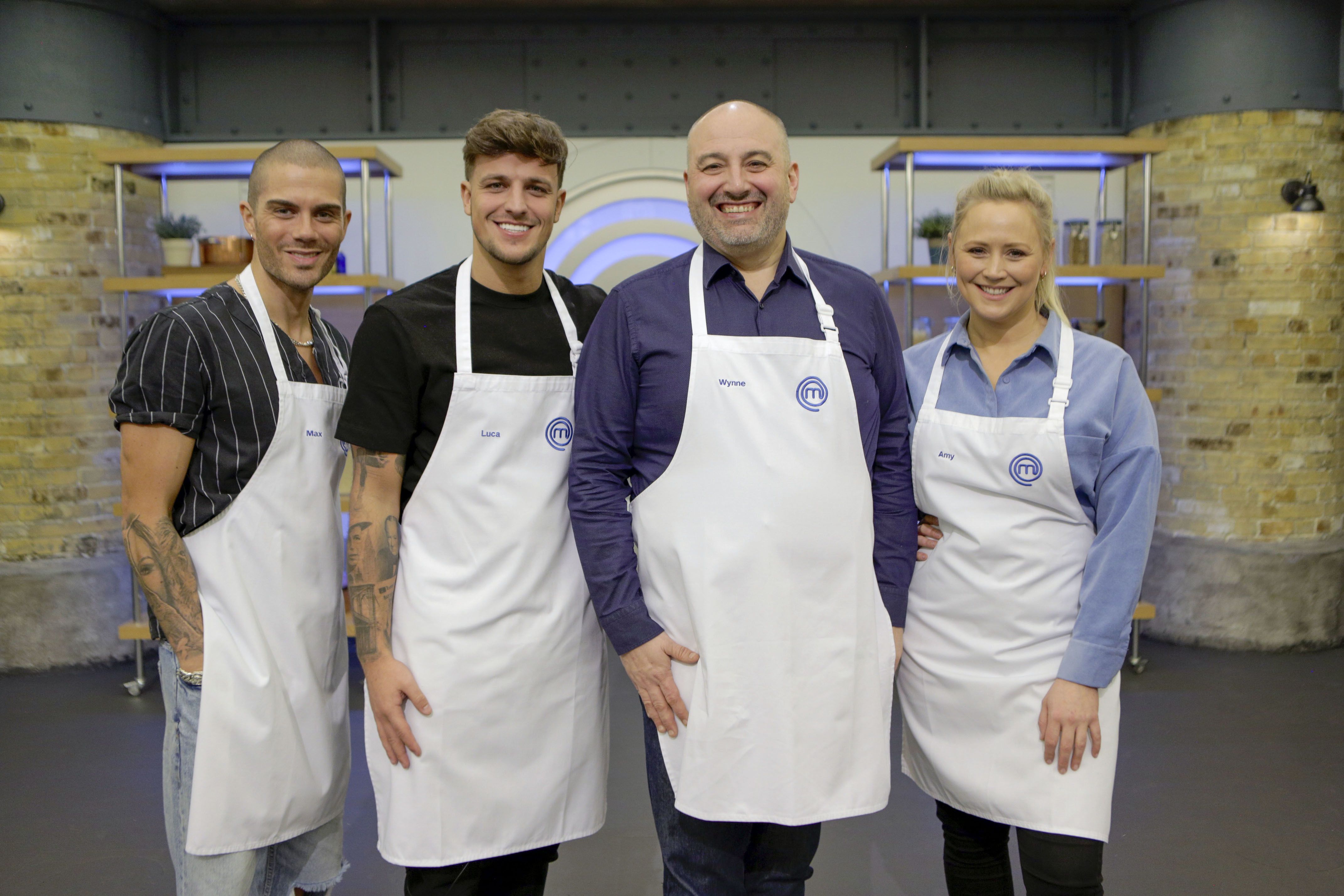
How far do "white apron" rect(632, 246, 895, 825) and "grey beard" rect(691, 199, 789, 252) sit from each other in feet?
0.36

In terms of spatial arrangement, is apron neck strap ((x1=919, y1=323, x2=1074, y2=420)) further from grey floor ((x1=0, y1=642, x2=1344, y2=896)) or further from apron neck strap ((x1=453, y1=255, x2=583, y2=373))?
grey floor ((x1=0, y1=642, x2=1344, y2=896))

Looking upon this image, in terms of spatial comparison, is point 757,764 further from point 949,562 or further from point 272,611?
point 272,611

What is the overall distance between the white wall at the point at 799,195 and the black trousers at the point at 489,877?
3399 mm

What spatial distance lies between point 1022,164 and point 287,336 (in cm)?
357

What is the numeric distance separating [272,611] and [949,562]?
3.89 ft

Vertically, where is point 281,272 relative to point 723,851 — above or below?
above

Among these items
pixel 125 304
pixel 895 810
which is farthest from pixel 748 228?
pixel 125 304

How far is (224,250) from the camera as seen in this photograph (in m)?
4.02

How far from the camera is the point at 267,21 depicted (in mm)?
4664

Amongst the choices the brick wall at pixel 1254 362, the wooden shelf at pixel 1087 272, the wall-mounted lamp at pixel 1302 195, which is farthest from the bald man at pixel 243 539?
the wall-mounted lamp at pixel 1302 195

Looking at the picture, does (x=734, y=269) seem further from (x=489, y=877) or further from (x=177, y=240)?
(x=177, y=240)

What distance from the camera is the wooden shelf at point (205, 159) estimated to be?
395 centimetres

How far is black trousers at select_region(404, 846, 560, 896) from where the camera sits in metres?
1.71

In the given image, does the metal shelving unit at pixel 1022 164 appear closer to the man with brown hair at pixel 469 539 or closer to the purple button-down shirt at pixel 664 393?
the purple button-down shirt at pixel 664 393
